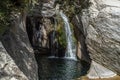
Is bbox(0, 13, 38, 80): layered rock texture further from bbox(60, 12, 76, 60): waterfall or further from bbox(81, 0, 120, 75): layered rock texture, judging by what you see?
bbox(60, 12, 76, 60): waterfall

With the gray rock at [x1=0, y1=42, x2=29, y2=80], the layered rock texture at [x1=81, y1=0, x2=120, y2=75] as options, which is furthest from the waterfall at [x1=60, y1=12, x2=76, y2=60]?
the gray rock at [x1=0, y1=42, x2=29, y2=80]

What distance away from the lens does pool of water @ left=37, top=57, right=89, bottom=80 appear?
21614 millimetres

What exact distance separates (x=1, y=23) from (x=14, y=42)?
2.73m

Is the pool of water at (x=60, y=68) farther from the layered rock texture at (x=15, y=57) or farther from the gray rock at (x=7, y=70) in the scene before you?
the gray rock at (x=7, y=70)

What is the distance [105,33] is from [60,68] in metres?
6.42

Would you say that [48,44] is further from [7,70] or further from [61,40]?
[7,70]

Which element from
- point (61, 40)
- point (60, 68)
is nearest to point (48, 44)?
point (61, 40)

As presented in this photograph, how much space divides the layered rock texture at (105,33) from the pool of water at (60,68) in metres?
2.53

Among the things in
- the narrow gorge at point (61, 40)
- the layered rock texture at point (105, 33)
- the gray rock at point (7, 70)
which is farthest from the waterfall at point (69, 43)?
the gray rock at point (7, 70)

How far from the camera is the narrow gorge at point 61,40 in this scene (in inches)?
389

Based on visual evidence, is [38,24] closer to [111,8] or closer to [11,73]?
[111,8]

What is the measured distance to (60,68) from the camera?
945 inches

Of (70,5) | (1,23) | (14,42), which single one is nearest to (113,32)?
(70,5)

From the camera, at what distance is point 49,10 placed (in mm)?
29328
